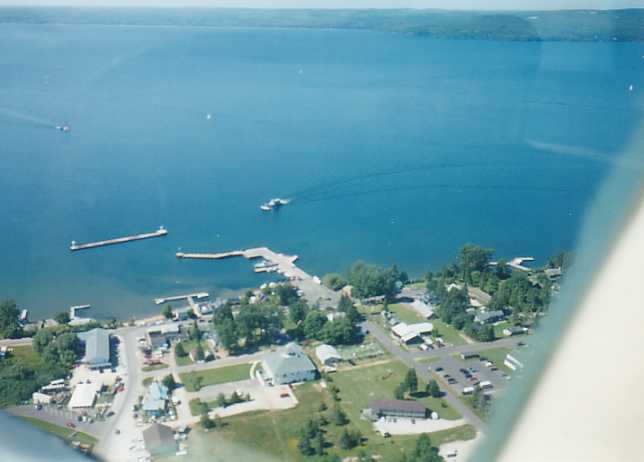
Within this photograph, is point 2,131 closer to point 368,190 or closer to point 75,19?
point 75,19

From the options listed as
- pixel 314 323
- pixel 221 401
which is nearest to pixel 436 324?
pixel 314 323

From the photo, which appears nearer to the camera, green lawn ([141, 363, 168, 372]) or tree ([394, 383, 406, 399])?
tree ([394, 383, 406, 399])

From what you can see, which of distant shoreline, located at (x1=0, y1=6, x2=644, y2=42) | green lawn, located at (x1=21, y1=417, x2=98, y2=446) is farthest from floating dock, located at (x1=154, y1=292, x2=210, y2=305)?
green lawn, located at (x1=21, y1=417, x2=98, y2=446)

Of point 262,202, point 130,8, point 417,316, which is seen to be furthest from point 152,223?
point 417,316

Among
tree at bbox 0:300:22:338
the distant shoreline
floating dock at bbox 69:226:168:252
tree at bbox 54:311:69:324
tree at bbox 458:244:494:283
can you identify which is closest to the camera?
tree at bbox 0:300:22:338

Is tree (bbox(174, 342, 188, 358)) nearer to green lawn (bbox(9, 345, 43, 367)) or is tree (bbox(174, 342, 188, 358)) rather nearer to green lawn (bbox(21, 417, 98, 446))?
green lawn (bbox(9, 345, 43, 367))

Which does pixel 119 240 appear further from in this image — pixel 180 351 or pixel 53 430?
pixel 53 430

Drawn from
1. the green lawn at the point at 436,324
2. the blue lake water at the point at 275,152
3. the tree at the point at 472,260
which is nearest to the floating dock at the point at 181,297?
the blue lake water at the point at 275,152
